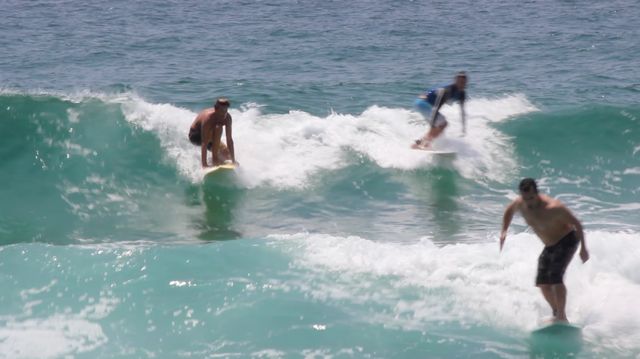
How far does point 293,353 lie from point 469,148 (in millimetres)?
7838

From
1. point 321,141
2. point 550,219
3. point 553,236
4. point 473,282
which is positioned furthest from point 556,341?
point 321,141

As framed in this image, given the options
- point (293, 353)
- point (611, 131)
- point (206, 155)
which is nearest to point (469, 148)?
point (611, 131)

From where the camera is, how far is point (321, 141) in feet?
51.0

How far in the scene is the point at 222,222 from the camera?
12.4 metres

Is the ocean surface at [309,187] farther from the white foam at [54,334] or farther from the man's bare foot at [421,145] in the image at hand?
the man's bare foot at [421,145]

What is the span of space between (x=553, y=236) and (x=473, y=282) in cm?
128

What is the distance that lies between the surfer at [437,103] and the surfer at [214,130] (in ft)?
10.7

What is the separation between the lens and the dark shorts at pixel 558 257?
8.36 meters

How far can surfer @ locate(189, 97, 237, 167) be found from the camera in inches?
516

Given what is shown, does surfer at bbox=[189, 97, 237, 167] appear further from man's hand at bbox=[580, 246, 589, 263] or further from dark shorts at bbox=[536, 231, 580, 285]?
man's hand at bbox=[580, 246, 589, 263]

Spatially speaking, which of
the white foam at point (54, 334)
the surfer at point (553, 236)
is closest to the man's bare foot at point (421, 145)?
the surfer at point (553, 236)

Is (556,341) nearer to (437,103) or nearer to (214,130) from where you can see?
(214,130)

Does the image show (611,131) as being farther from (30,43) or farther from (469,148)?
(30,43)

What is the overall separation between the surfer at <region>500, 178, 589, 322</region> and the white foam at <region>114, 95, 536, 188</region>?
228 inches
